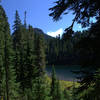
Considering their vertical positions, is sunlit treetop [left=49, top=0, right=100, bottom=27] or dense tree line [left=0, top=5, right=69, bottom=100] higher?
sunlit treetop [left=49, top=0, right=100, bottom=27]

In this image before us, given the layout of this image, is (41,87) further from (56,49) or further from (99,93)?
(56,49)

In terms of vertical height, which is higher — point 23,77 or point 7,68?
point 7,68

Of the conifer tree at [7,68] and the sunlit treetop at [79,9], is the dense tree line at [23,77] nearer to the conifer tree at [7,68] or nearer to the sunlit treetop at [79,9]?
the conifer tree at [7,68]

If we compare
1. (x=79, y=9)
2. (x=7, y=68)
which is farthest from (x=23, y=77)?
(x=79, y=9)

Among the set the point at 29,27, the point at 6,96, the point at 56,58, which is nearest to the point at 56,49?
the point at 56,58

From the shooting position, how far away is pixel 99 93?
131 inches

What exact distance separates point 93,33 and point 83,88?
1.85 meters

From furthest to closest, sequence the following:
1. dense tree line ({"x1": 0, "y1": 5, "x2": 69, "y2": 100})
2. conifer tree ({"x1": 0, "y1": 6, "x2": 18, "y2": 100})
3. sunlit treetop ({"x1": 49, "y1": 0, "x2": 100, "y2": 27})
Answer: conifer tree ({"x1": 0, "y1": 6, "x2": 18, "y2": 100}), dense tree line ({"x1": 0, "y1": 5, "x2": 69, "y2": 100}), sunlit treetop ({"x1": 49, "y1": 0, "x2": 100, "y2": 27})

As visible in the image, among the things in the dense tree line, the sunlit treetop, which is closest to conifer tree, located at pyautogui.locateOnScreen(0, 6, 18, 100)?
the dense tree line

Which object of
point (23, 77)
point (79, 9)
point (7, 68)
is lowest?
point (23, 77)

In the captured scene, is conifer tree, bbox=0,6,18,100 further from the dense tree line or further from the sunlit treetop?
the sunlit treetop

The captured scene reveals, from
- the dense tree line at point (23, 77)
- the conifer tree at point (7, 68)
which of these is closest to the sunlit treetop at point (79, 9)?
the dense tree line at point (23, 77)

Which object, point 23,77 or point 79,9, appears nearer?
point 79,9

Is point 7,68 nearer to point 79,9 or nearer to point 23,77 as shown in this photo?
point 23,77
